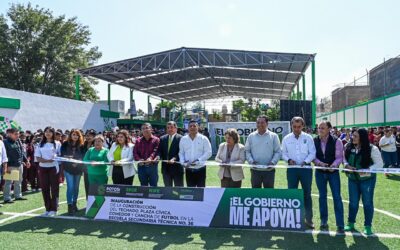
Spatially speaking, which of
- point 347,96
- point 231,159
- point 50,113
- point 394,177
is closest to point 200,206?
point 231,159

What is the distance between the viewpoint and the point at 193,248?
5.18 metres

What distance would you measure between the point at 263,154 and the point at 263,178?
1.39 feet

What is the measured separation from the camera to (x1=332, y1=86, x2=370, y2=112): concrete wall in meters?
40.3

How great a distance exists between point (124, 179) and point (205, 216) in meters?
2.04

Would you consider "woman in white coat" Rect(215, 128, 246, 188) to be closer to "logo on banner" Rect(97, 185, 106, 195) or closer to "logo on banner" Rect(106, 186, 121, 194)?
"logo on banner" Rect(106, 186, 121, 194)

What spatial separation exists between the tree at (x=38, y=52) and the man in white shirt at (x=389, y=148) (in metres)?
30.8

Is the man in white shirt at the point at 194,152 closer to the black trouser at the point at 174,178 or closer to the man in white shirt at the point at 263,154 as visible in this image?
the black trouser at the point at 174,178

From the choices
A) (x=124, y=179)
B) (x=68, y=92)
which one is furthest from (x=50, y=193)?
(x=68, y=92)

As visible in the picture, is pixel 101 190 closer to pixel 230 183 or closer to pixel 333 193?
pixel 230 183

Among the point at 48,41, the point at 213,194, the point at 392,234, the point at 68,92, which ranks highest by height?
the point at 48,41

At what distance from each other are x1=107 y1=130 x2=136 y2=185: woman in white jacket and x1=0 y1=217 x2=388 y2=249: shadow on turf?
1009 millimetres

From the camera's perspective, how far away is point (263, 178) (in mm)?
6512

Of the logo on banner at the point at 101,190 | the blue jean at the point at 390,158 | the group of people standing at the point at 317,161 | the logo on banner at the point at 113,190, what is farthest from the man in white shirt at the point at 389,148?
the logo on banner at the point at 101,190

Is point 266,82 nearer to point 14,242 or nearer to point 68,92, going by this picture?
point 68,92
